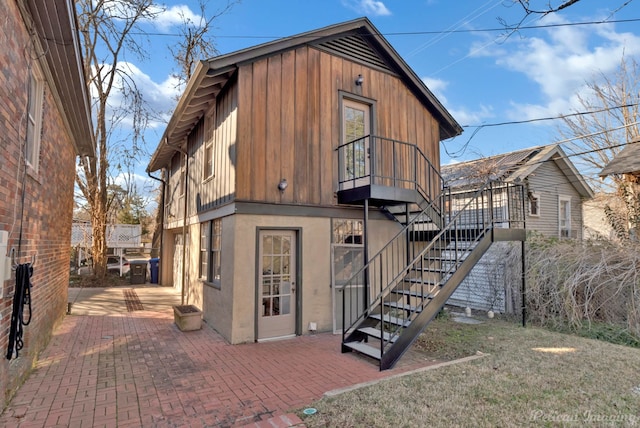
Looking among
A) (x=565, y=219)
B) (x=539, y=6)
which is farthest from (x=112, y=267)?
(x=565, y=219)

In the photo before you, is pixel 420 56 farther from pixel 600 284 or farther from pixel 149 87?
pixel 149 87

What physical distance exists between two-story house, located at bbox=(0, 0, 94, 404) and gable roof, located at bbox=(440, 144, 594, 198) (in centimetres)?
1245

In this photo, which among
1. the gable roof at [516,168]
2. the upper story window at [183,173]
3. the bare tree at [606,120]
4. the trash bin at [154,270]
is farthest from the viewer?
the bare tree at [606,120]

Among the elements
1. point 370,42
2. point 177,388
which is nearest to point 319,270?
point 177,388

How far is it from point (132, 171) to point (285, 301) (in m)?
13.1

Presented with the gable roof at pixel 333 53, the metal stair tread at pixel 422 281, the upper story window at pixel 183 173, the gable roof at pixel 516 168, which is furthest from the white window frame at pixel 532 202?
the upper story window at pixel 183 173

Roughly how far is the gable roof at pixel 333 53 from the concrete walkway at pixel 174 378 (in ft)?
16.0

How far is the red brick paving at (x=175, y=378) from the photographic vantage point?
365cm

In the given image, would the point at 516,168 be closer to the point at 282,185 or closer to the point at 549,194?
the point at 549,194

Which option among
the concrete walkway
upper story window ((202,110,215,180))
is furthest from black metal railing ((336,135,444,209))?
the concrete walkway

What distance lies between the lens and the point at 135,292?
12.6m

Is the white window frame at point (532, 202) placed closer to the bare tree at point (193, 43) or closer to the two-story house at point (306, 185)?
the two-story house at point (306, 185)

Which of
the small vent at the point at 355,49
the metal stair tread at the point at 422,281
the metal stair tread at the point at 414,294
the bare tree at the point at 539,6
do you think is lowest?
the metal stair tread at the point at 414,294

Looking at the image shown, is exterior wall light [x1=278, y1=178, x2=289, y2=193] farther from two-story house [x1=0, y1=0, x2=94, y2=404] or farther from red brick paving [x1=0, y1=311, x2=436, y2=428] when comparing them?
two-story house [x1=0, y1=0, x2=94, y2=404]
